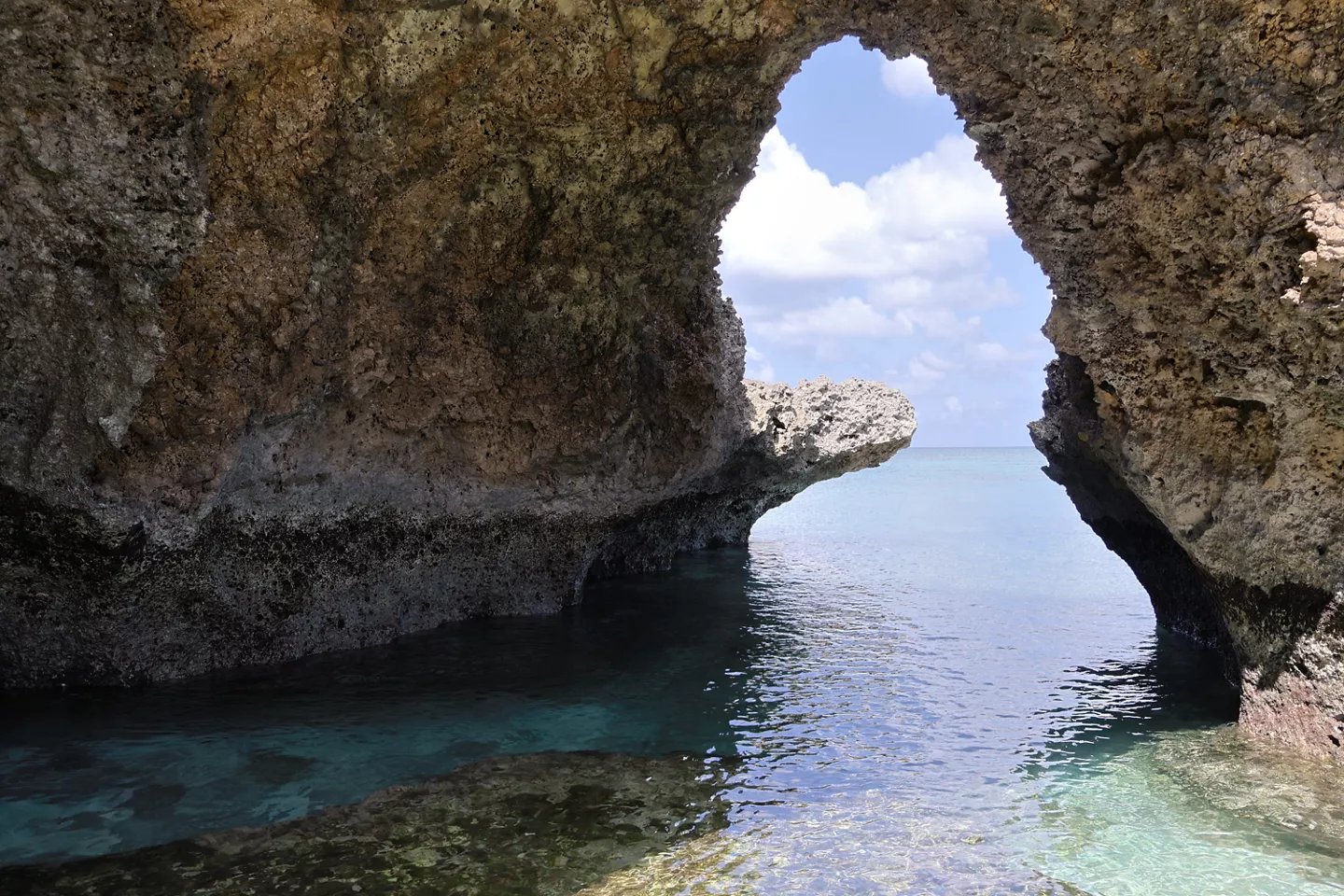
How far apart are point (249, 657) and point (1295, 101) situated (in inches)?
317

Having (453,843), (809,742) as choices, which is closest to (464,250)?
(809,742)

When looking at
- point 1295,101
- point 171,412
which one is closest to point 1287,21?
point 1295,101

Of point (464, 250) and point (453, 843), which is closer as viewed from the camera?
point (453, 843)

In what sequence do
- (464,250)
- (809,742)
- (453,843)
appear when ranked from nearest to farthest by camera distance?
(453,843) < (809,742) < (464,250)

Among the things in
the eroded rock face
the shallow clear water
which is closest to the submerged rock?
the shallow clear water

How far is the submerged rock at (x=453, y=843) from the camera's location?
182 inches

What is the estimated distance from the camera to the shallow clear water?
16.3ft

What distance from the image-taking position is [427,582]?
31.5 feet

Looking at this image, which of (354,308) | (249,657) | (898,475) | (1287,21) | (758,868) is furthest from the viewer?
(898,475)

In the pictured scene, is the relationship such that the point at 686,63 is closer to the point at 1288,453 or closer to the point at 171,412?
the point at 171,412

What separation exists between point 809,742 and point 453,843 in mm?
2543

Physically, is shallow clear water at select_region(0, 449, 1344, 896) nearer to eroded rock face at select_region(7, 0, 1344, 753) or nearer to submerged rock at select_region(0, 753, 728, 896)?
submerged rock at select_region(0, 753, 728, 896)

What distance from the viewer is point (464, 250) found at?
8.04 meters

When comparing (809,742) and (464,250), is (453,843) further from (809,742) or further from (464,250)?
(464,250)
